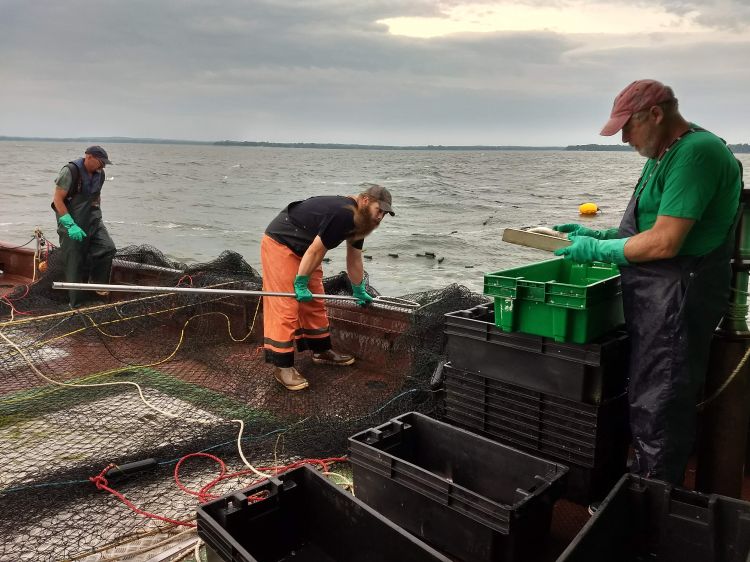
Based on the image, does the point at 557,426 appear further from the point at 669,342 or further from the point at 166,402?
the point at 166,402

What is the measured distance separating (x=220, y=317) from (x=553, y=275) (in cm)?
382

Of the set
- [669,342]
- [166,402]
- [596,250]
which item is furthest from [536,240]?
[166,402]

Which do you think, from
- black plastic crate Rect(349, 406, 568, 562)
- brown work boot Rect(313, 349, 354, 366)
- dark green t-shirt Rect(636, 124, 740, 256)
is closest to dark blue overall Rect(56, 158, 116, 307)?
brown work boot Rect(313, 349, 354, 366)

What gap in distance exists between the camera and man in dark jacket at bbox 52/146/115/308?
7.13 metres

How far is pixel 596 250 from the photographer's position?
2898 mm

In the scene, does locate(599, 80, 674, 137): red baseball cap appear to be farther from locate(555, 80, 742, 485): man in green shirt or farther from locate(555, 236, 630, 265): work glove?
locate(555, 236, 630, 265): work glove

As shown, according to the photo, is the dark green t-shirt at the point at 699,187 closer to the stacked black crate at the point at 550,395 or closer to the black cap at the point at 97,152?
the stacked black crate at the point at 550,395

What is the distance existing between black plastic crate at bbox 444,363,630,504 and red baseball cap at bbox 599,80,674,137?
4.42 feet

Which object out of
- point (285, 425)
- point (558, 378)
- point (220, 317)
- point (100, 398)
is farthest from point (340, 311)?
point (558, 378)

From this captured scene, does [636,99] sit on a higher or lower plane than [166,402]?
higher

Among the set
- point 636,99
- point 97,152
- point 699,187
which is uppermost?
point 636,99

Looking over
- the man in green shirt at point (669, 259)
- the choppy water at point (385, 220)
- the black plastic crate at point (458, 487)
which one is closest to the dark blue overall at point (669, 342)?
the man in green shirt at point (669, 259)

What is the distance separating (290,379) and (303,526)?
233 cm

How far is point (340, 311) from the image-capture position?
19.5 ft
